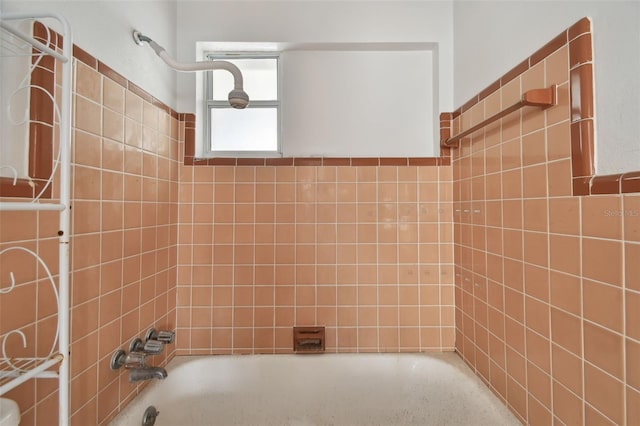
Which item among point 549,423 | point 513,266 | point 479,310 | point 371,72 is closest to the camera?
point 549,423

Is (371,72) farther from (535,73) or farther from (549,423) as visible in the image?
(549,423)

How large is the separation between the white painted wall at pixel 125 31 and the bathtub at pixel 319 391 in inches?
50.7

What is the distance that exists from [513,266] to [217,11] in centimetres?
180

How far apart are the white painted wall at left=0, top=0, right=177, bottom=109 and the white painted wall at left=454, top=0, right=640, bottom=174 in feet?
4.68

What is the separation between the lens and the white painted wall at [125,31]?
0.81m

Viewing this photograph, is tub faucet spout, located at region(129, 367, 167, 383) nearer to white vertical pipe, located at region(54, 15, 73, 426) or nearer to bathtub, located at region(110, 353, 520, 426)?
bathtub, located at region(110, 353, 520, 426)

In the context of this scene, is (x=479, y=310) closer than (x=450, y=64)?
Yes

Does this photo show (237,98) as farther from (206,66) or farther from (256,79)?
(256,79)

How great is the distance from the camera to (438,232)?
4.62 feet

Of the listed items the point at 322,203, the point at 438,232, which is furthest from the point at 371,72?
the point at 438,232

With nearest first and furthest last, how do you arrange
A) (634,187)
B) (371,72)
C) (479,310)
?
1. (634,187)
2. (479,310)
3. (371,72)

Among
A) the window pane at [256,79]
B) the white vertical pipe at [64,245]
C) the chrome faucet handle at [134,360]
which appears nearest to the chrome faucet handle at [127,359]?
the chrome faucet handle at [134,360]

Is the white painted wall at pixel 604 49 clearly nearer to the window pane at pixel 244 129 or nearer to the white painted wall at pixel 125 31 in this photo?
the window pane at pixel 244 129

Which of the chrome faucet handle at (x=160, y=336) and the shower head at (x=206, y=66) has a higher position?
the shower head at (x=206, y=66)
